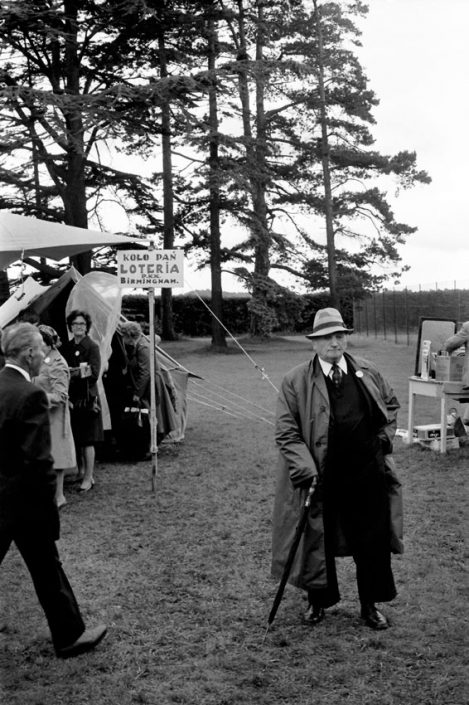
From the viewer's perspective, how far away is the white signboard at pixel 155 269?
8.55 meters

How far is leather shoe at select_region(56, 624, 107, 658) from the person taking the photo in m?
4.45

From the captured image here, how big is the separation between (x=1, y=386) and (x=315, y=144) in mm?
31322

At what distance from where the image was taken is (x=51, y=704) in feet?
13.0

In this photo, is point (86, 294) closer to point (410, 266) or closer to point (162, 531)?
point (162, 531)

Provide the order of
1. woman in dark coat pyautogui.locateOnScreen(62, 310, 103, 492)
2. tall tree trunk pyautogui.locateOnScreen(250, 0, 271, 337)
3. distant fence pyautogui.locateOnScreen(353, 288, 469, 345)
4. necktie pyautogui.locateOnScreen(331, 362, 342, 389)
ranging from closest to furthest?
necktie pyautogui.locateOnScreen(331, 362, 342, 389)
woman in dark coat pyautogui.locateOnScreen(62, 310, 103, 492)
distant fence pyautogui.locateOnScreen(353, 288, 469, 345)
tall tree trunk pyautogui.locateOnScreen(250, 0, 271, 337)

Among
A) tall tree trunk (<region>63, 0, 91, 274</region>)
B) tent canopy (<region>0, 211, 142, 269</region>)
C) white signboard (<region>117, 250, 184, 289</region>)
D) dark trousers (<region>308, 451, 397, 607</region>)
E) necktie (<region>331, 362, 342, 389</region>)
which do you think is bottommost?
dark trousers (<region>308, 451, 397, 607</region>)

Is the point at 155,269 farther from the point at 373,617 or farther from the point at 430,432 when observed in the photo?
the point at 373,617

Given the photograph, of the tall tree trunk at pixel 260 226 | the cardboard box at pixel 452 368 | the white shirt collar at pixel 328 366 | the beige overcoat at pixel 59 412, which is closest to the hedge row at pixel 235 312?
the tall tree trunk at pixel 260 226

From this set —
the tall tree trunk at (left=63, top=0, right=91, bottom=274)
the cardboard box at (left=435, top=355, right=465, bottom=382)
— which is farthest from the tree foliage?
the cardboard box at (left=435, top=355, right=465, bottom=382)

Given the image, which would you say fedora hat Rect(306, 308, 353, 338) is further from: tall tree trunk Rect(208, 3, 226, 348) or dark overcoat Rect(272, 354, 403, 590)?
tall tree trunk Rect(208, 3, 226, 348)

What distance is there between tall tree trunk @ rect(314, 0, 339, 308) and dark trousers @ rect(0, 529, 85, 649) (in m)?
30.4

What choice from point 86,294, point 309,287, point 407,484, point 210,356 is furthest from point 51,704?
point 309,287

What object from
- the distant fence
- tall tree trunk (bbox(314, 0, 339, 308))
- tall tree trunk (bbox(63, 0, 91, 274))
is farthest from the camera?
tall tree trunk (bbox(314, 0, 339, 308))

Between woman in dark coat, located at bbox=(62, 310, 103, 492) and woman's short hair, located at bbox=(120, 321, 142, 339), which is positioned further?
woman's short hair, located at bbox=(120, 321, 142, 339)
